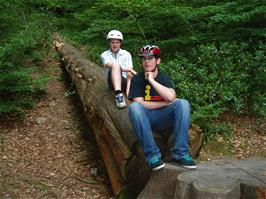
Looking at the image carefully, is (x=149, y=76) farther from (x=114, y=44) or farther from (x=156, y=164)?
(x=114, y=44)

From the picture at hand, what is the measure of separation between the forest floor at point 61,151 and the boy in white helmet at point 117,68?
1.34 meters

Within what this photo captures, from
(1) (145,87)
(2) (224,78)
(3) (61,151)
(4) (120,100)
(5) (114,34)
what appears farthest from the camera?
(2) (224,78)

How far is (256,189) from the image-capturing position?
379cm

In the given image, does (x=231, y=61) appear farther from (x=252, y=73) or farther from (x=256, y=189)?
(x=256, y=189)

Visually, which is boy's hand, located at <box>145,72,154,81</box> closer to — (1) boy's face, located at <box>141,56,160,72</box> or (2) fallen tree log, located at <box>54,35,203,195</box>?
(1) boy's face, located at <box>141,56,160,72</box>

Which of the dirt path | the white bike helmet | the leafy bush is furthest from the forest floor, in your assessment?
the white bike helmet

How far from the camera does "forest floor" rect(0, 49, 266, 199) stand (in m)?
5.50

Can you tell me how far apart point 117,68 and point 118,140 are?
107 centimetres

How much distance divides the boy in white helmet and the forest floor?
1.34 meters

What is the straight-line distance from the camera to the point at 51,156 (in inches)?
258

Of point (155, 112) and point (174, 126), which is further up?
point (155, 112)

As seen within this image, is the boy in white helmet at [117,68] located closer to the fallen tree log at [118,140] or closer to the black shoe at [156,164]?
the fallen tree log at [118,140]

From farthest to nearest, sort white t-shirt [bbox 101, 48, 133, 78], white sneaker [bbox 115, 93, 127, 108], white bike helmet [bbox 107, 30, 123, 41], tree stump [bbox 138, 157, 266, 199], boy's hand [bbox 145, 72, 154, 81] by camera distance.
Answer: white t-shirt [bbox 101, 48, 133, 78] < white bike helmet [bbox 107, 30, 123, 41] < white sneaker [bbox 115, 93, 127, 108] < boy's hand [bbox 145, 72, 154, 81] < tree stump [bbox 138, 157, 266, 199]

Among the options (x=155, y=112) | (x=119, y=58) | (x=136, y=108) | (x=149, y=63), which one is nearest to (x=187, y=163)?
(x=155, y=112)
